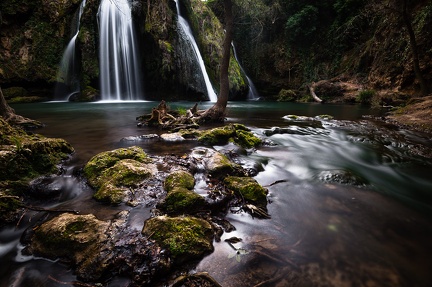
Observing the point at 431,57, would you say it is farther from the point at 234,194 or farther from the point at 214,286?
the point at 214,286

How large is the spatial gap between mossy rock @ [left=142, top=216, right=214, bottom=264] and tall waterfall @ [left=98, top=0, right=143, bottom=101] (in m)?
19.7

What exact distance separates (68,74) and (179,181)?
21857 mm

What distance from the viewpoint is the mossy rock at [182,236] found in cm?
200

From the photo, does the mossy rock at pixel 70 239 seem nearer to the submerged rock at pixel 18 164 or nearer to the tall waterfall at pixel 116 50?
the submerged rock at pixel 18 164

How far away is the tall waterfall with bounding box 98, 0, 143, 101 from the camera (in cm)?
1925

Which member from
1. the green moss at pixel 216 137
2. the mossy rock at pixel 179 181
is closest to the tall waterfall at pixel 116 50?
the green moss at pixel 216 137

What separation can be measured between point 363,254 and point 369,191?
66.6 inches

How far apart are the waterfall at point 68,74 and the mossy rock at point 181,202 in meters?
21.4

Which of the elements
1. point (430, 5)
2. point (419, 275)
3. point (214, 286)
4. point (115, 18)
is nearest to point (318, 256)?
point (419, 275)

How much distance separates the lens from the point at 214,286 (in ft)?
5.75

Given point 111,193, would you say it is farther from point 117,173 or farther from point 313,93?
point 313,93

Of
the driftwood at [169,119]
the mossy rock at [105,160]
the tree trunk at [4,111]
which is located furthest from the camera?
the driftwood at [169,119]

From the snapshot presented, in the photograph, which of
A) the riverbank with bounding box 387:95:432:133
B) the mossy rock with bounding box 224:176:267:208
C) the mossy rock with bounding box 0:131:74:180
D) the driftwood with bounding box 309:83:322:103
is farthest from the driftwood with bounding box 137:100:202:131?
the driftwood with bounding box 309:83:322:103

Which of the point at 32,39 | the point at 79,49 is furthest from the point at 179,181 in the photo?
the point at 32,39
